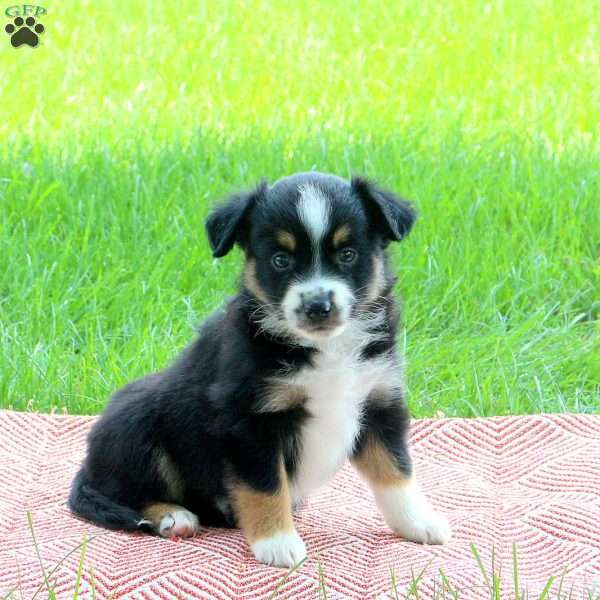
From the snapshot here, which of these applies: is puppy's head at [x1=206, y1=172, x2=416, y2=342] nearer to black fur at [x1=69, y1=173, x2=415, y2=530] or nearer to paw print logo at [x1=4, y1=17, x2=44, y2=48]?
black fur at [x1=69, y1=173, x2=415, y2=530]

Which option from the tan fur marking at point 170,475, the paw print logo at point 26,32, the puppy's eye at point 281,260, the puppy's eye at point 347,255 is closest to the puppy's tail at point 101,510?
the tan fur marking at point 170,475

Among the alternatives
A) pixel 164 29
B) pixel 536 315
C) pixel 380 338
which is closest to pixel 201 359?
pixel 380 338

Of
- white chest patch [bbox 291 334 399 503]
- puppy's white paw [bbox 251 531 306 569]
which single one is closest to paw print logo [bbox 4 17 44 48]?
white chest patch [bbox 291 334 399 503]

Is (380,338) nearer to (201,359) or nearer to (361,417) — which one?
(361,417)

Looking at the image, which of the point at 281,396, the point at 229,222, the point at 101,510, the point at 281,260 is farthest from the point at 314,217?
the point at 101,510

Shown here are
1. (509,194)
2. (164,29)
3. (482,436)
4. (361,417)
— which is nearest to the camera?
(361,417)

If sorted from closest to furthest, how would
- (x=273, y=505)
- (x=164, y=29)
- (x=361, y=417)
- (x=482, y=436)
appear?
1. (x=273, y=505)
2. (x=361, y=417)
3. (x=482, y=436)
4. (x=164, y=29)
